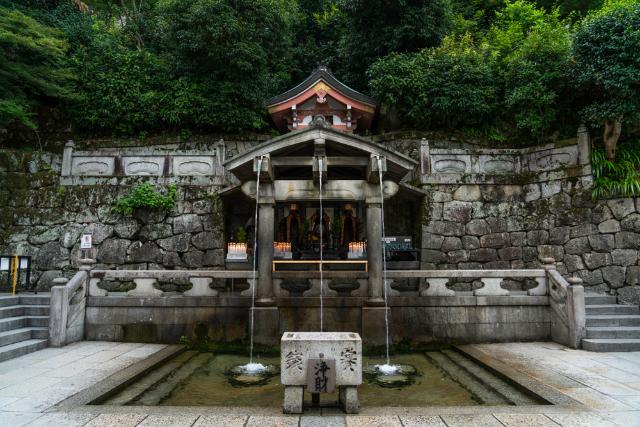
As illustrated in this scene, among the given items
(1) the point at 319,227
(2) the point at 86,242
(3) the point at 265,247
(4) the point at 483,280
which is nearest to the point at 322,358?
(3) the point at 265,247

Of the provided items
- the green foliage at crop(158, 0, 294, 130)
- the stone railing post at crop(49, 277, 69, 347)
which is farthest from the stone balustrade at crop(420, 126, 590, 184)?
the stone railing post at crop(49, 277, 69, 347)

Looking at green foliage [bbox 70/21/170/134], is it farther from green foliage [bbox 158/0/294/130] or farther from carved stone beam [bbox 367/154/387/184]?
carved stone beam [bbox 367/154/387/184]

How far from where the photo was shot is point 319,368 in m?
5.54

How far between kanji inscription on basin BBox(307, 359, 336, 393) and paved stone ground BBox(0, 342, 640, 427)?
1.27ft

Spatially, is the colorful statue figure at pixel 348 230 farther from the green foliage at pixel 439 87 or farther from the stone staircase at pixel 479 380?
the green foliage at pixel 439 87

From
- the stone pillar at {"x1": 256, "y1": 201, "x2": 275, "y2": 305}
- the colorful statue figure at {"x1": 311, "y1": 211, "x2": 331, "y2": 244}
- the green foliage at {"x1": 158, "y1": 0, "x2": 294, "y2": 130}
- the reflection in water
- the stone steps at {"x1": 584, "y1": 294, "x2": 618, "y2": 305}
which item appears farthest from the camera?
the green foliage at {"x1": 158, "y1": 0, "x2": 294, "y2": 130}

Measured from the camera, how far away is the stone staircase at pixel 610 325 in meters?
9.01

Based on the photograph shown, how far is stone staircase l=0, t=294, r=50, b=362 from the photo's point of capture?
851cm

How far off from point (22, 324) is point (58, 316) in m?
1.31

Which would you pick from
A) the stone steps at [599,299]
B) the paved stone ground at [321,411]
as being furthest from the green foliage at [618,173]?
the paved stone ground at [321,411]

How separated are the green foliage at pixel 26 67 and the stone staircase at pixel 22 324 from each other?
7.95 metres

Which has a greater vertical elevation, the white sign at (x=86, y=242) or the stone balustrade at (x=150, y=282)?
the white sign at (x=86, y=242)

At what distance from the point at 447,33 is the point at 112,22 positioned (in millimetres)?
21475

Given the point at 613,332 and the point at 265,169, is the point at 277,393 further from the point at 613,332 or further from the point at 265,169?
the point at 613,332
